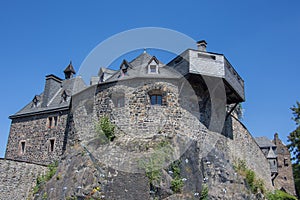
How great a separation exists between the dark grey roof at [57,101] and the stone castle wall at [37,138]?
46 centimetres

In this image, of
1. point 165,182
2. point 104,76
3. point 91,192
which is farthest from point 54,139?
point 165,182

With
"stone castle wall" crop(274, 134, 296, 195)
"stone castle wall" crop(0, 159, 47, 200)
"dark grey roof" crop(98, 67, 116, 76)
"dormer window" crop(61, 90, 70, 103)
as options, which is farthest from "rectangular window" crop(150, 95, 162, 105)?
"stone castle wall" crop(274, 134, 296, 195)

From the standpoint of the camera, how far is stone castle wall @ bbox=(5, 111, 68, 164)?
24.0m

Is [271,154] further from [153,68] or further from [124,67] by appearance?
[124,67]

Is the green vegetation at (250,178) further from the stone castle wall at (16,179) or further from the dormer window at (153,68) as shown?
the stone castle wall at (16,179)

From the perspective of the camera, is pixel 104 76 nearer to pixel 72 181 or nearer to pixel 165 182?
pixel 72 181

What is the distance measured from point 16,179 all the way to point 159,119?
30.3ft

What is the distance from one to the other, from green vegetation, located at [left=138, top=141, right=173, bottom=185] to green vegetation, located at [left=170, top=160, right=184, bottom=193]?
0.50 m

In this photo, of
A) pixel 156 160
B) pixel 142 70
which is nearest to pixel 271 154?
pixel 142 70

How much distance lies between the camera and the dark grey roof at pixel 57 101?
83.7 ft

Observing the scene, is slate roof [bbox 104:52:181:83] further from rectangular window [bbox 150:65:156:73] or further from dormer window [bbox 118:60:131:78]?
rectangular window [bbox 150:65:156:73]

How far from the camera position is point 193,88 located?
20.8 m

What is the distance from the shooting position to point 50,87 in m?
28.3

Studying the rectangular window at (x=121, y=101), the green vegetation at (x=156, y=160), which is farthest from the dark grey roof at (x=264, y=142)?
the green vegetation at (x=156, y=160)
